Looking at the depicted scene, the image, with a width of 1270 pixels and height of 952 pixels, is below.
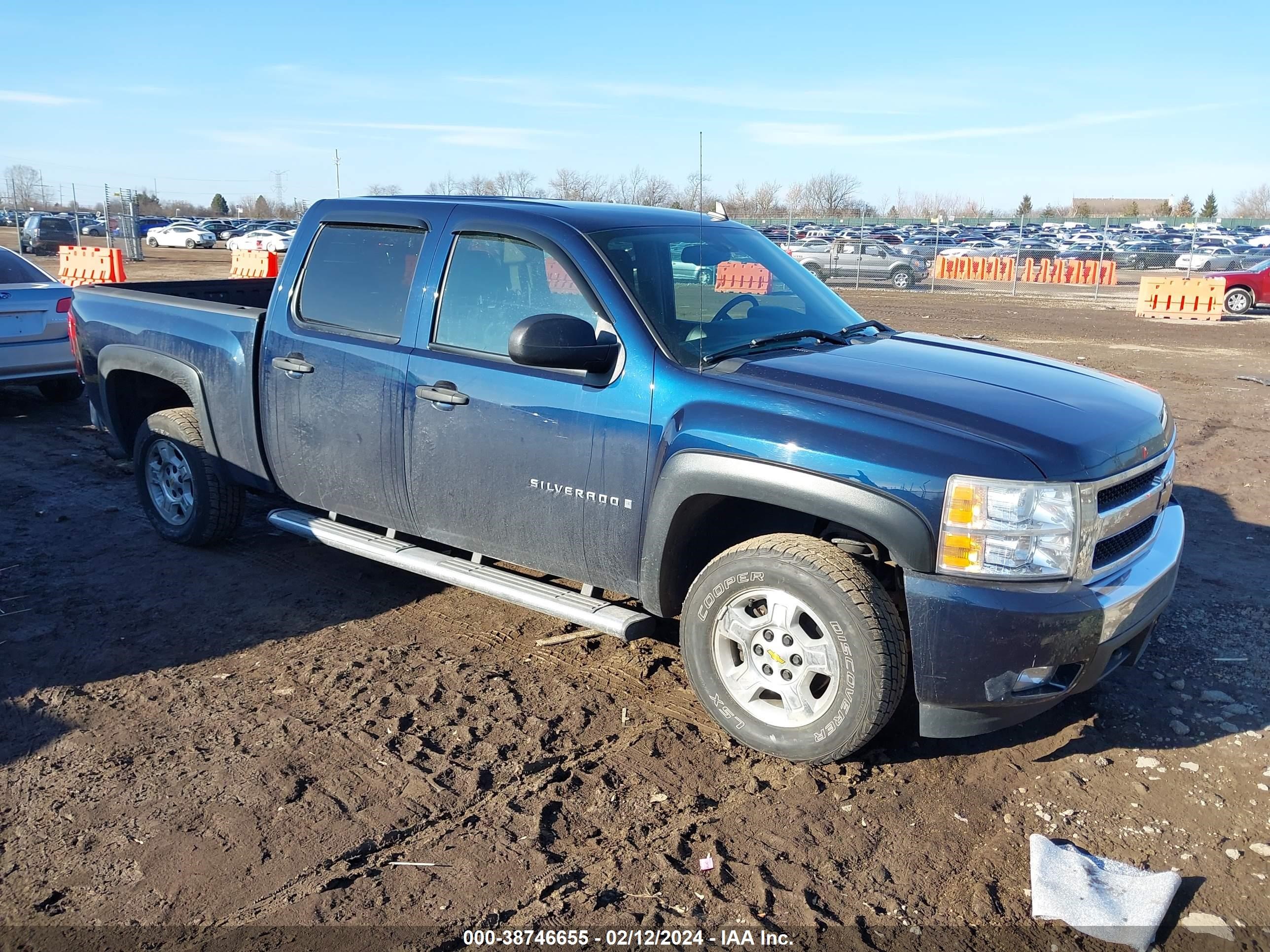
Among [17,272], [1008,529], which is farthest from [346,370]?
[17,272]

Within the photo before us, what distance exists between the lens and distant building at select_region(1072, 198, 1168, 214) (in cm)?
11556

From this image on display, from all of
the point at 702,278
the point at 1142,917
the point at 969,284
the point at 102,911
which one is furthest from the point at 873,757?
the point at 969,284

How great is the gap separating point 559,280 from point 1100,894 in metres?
2.96

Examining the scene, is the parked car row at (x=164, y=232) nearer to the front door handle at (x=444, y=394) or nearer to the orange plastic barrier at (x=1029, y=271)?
the orange plastic barrier at (x=1029, y=271)

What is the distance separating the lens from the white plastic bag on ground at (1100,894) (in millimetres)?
2951

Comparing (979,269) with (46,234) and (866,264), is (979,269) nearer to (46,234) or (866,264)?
(866,264)

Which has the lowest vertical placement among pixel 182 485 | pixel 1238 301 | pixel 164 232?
pixel 182 485

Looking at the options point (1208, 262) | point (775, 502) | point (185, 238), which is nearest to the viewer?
point (775, 502)

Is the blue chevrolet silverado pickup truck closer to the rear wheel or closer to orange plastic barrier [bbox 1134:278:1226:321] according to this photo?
the rear wheel

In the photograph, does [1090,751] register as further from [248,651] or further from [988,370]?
[248,651]

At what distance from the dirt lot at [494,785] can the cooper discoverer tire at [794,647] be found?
19 centimetres

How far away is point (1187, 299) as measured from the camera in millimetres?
22391

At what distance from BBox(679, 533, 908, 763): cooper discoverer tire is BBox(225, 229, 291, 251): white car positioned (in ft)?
127

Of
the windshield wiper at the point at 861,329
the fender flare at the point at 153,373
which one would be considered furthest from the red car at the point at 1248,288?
the fender flare at the point at 153,373
